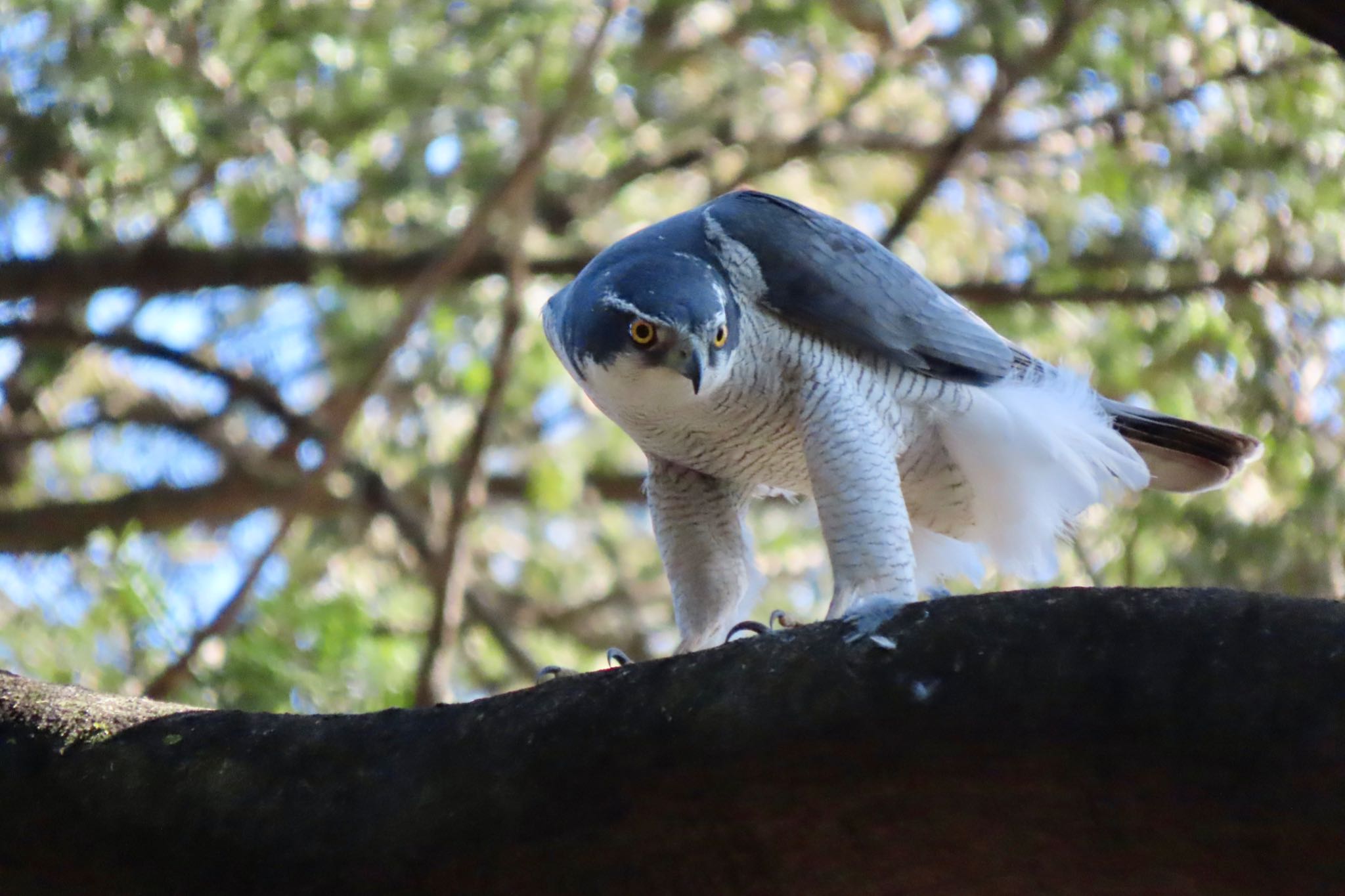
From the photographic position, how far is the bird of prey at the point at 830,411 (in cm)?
337

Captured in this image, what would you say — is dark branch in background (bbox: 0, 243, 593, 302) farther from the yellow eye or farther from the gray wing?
the yellow eye

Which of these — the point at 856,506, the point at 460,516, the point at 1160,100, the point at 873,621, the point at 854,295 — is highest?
the point at 1160,100

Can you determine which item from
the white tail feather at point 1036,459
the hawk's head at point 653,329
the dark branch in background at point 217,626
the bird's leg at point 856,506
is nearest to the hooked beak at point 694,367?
the hawk's head at point 653,329

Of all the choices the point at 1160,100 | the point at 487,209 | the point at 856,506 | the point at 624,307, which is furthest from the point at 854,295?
the point at 1160,100

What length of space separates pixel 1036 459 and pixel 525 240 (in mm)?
2831

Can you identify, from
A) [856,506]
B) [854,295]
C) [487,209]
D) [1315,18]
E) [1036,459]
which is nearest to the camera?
[1315,18]

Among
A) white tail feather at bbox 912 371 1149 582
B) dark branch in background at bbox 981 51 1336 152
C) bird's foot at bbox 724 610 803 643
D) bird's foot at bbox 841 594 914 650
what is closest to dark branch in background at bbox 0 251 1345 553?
dark branch in background at bbox 981 51 1336 152

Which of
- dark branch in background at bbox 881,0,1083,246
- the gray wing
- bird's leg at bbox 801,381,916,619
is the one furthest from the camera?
dark branch in background at bbox 881,0,1083,246

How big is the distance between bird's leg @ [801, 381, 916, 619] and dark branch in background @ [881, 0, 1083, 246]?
2727 mm

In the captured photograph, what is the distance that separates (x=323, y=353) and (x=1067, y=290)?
129 inches

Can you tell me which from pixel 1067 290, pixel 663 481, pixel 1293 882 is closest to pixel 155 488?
pixel 663 481

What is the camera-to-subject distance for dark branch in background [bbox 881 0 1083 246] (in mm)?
5594

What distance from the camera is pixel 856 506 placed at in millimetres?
3393

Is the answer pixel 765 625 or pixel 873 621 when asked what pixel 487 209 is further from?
pixel 873 621
